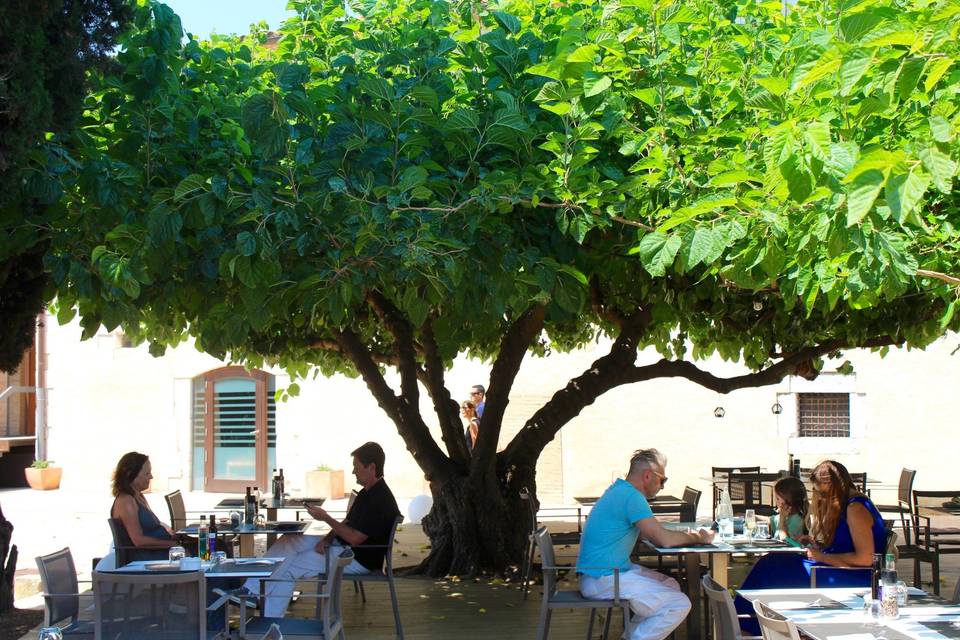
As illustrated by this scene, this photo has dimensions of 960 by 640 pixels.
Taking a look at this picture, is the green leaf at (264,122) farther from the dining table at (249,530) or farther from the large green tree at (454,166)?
the dining table at (249,530)

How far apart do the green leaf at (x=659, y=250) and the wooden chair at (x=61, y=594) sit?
3265 millimetres

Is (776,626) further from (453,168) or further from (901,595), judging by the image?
(453,168)

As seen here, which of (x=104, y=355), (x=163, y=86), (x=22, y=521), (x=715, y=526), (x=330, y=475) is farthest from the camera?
(x=104, y=355)

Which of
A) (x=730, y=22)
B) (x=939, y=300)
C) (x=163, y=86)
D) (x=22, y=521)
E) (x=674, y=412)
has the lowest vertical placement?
(x=22, y=521)

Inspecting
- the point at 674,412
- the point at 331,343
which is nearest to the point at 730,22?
the point at 331,343

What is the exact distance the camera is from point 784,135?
371cm

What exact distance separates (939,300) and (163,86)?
6.22 meters

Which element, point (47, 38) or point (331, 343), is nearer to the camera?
point (47, 38)

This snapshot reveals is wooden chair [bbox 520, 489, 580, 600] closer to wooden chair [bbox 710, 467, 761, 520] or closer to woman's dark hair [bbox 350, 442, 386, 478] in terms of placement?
woman's dark hair [bbox 350, 442, 386, 478]

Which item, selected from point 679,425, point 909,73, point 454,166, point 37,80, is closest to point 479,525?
point 454,166

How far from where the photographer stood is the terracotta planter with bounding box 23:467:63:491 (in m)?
20.7

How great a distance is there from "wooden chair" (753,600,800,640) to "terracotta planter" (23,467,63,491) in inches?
744

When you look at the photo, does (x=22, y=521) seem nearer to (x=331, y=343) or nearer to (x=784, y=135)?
(x=331, y=343)

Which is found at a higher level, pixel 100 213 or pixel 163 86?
pixel 163 86
